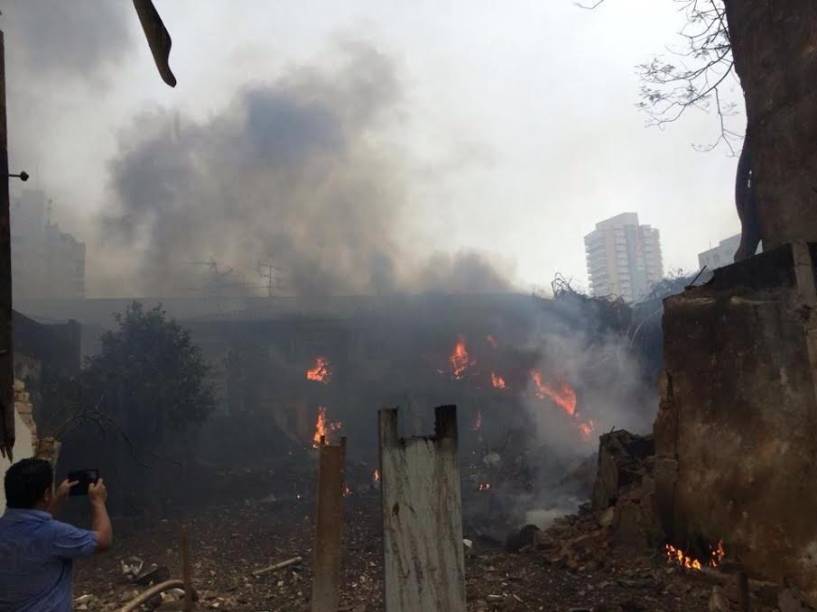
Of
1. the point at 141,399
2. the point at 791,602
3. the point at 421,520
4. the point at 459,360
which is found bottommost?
the point at 791,602

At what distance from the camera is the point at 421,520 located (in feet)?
9.55

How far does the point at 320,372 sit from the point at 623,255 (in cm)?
8670

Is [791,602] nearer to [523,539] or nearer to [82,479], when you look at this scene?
[523,539]

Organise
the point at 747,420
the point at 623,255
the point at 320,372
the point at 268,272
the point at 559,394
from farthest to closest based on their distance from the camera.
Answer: the point at 623,255 < the point at 268,272 < the point at 320,372 < the point at 559,394 < the point at 747,420

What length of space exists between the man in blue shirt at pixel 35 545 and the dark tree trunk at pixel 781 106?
8397 mm

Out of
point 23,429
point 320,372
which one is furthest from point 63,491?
point 320,372

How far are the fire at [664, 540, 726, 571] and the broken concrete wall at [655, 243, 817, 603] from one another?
8cm

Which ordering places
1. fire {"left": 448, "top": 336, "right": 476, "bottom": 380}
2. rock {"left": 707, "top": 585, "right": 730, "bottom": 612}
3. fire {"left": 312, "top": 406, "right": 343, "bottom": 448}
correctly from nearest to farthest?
rock {"left": 707, "top": 585, "right": 730, "bottom": 612}
fire {"left": 312, "top": 406, "right": 343, "bottom": 448}
fire {"left": 448, "top": 336, "right": 476, "bottom": 380}

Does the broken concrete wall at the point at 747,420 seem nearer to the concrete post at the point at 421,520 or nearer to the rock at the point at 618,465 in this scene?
the rock at the point at 618,465

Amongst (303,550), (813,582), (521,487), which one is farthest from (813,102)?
(521,487)

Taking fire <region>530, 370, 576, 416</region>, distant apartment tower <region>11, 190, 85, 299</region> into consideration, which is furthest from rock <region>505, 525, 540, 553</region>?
distant apartment tower <region>11, 190, 85, 299</region>

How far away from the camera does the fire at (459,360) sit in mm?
29438

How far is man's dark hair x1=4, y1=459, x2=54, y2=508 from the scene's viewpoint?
107 inches

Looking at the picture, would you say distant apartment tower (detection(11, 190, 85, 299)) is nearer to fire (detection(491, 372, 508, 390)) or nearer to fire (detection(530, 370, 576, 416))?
fire (detection(491, 372, 508, 390))
